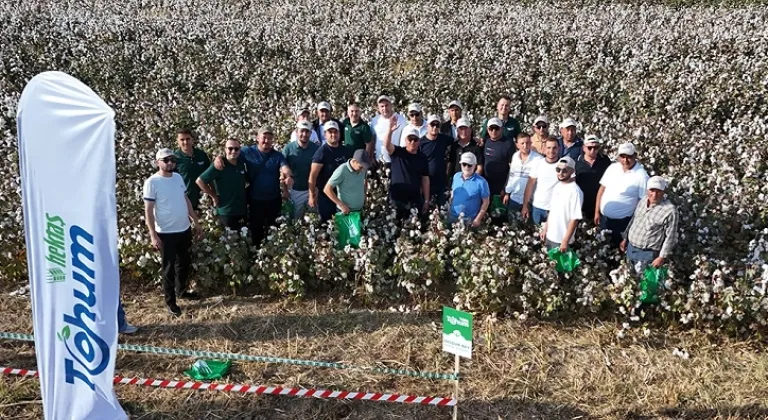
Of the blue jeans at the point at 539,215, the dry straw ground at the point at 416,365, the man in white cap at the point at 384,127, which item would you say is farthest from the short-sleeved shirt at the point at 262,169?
the blue jeans at the point at 539,215

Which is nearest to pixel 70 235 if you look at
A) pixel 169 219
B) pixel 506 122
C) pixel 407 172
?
pixel 169 219

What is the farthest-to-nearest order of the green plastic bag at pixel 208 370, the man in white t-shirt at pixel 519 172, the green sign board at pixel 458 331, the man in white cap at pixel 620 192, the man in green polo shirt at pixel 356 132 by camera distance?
the man in green polo shirt at pixel 356 132 < the man in white t-shirt at pixel 519 172 < the man in white cap at pixel 620 192 < the green plastic bag at pixel 208 370 < the green sign board at pixel 458 331

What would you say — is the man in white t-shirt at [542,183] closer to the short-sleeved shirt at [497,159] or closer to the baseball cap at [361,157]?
the short-sleeved shirt at [497,159]

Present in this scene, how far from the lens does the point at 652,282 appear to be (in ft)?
19.3

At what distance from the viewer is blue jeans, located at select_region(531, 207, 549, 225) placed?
6801 millimetres

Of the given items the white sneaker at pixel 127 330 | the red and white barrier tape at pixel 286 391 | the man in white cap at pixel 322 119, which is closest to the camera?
the red and white barrier tape at pixel 286 391

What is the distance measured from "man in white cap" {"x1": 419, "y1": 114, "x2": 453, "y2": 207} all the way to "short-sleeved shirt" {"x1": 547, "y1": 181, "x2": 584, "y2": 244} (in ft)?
4.69

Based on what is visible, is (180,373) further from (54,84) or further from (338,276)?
(54,84)

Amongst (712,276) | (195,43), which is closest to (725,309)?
(712,276)

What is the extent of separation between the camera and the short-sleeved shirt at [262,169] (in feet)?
21.6

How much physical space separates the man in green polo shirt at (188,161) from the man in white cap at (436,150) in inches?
97.4

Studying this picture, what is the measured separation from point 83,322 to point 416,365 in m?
2.96

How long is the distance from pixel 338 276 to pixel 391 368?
139 cm

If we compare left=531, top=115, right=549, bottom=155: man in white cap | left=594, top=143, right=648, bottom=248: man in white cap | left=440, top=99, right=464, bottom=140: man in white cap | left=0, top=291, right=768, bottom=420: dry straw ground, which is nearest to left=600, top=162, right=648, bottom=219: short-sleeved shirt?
left=594, top=143, right=648, bottom=248: man in white cap
